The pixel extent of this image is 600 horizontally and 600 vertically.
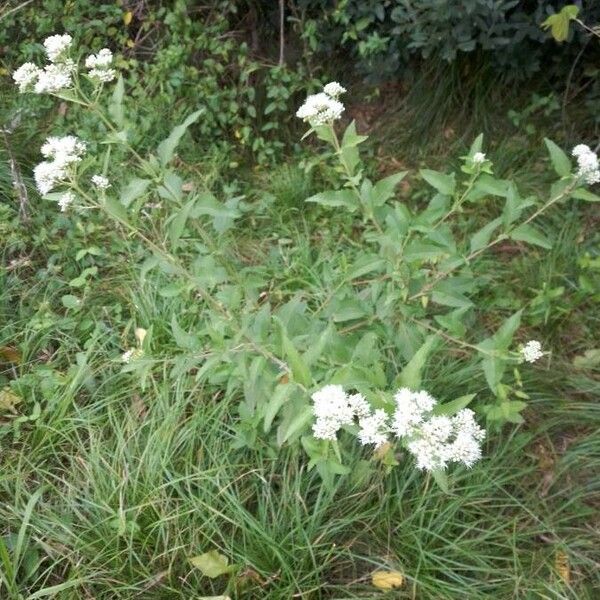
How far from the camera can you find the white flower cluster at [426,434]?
128 centimetres

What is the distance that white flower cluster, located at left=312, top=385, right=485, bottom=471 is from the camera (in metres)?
1.29

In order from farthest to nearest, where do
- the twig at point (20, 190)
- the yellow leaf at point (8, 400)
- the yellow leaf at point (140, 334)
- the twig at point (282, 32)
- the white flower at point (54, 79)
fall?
1. the twig at point (282, 32)
2. the twig at point (20, 190)
3. the yellow leaf at point (140, 334)
4. the yellow leaf at point (8, 400)
5. the white flower at point (54, 79)

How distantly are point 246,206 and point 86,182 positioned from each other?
2.58ft

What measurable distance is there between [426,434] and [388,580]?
76 cm

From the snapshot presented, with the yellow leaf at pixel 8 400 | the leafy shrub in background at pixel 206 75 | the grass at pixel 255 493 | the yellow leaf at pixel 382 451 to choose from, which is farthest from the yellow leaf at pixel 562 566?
the leafy shrub in background at pixel 206 75

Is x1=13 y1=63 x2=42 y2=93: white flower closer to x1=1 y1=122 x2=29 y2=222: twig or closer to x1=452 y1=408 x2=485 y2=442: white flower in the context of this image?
x1=1 y1=122 x2=29 y2=222: twig

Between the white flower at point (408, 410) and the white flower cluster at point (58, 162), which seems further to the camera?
the white flower cluster at point (58, 162)

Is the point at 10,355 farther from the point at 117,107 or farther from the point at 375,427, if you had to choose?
the point at 375,427

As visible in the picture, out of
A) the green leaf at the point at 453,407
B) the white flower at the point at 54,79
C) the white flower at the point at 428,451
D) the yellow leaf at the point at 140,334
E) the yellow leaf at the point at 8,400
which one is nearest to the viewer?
the white flower at the point at 428,451

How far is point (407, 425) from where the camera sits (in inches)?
50.9

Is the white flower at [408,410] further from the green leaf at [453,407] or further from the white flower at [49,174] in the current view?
the white flower at [49,174]

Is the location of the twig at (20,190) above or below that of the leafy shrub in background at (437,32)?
below

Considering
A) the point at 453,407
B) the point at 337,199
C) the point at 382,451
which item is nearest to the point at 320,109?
the point at 337,199

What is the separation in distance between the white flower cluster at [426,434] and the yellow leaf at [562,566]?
0.73 meters
